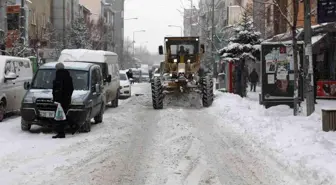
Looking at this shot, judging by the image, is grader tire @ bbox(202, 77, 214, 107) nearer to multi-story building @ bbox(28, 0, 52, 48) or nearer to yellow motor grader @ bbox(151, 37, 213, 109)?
yellow motor grader @ bbox(151, 37, 213, 109)

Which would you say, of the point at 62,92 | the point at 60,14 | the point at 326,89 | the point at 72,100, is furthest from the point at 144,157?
the point at 60,14

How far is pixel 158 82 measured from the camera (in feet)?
62.8

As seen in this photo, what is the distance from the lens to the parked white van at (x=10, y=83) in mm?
14696

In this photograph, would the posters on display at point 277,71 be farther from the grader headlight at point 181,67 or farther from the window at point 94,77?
the grader headlight at point 181,67

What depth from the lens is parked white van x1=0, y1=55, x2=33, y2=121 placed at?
48.2 feet

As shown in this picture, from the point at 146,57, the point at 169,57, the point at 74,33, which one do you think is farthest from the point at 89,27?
the point at 146,57

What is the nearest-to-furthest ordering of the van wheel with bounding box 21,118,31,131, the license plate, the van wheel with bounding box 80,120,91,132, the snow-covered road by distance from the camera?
the snow-covered road, the license plate, the van wheel with bounding box 21,118,31,131, the van wheel with bounding box 80,120,91,132

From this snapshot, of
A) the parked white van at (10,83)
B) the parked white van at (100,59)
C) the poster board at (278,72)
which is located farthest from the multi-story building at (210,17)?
the parked white van at (10,83)

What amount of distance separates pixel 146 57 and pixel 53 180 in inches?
5254

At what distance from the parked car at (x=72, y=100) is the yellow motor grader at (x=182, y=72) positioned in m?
5.87

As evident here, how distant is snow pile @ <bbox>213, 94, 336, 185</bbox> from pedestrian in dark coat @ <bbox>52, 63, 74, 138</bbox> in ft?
13.4

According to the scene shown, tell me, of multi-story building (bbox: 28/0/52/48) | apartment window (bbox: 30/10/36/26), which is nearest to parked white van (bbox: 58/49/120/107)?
multi-story building (bbox: 28/0/52/48)

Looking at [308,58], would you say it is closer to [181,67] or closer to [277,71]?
[277,71]

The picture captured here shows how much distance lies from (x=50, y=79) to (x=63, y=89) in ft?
5.24
